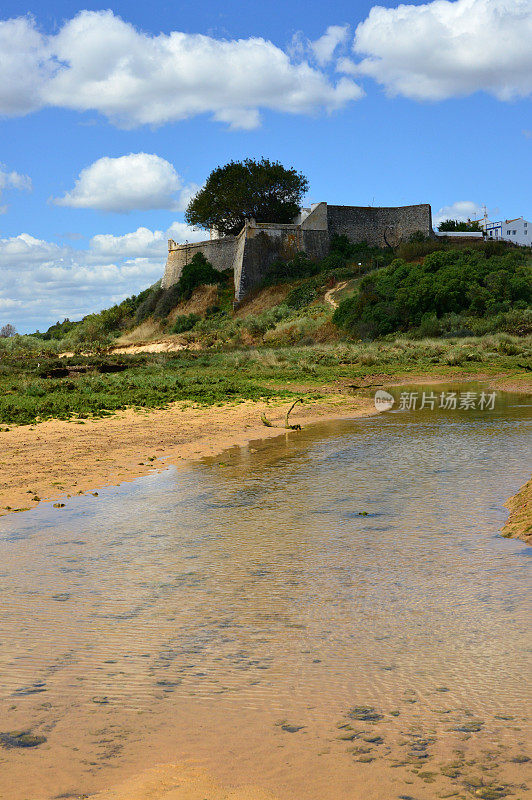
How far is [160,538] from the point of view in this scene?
7.21 meters

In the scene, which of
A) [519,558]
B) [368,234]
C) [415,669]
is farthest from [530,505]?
[368,234]

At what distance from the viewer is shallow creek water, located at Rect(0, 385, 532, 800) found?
10.7 ft

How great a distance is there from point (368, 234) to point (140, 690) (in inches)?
2267

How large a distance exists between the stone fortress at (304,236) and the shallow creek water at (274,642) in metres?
47.8

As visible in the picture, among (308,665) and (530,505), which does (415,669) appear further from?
(530,505)

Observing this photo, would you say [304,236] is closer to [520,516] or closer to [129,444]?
[129,444]

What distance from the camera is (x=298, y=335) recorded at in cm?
4084

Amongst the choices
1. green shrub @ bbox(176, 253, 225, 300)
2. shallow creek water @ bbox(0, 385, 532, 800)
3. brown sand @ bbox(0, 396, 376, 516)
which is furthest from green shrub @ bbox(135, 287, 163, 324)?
shallow creek water @ bbox(0, 385, 532, 800)

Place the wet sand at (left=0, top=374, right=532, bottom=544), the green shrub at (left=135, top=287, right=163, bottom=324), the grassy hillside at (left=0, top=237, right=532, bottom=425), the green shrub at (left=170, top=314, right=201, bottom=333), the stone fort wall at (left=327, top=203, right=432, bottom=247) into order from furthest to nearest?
1. the green shrub at (left=135, top=287, right=163, bottom=324)
2. the stone fort wall at (left=327, top=203, right=432, bottom=247)
3. the green shrub at (left=170, top=314, right=201, bottom=333)
4. the grassy hillside at (left=0, top=237, right=532, bottom=425)
5. the wet sand at (left=0, top=374, right=532, bottom=544)

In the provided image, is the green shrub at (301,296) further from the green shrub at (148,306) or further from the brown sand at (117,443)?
the brown sand at (117,443)

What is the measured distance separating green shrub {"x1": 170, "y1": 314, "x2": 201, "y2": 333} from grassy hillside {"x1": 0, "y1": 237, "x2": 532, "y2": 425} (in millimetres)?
121

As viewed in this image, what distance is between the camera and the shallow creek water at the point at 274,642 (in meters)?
3.26

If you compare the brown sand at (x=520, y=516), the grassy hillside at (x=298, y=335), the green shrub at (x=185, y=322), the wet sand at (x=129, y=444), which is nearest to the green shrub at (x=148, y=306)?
the grassy hillside at (x=298, y=335)

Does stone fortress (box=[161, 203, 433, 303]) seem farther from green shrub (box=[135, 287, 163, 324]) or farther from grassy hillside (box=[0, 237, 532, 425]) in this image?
green shrub (box=[135, 287, 163, 324])
